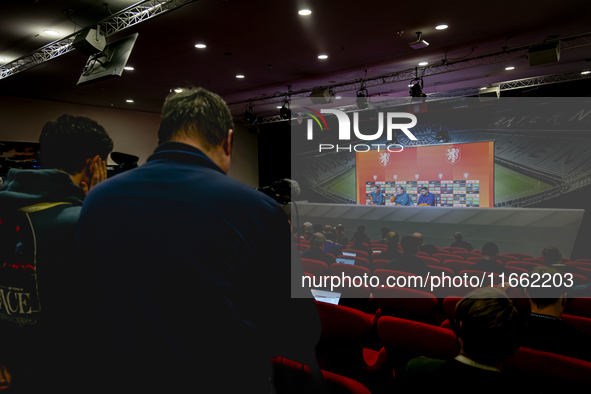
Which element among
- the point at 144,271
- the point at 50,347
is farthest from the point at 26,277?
the point at 144,271

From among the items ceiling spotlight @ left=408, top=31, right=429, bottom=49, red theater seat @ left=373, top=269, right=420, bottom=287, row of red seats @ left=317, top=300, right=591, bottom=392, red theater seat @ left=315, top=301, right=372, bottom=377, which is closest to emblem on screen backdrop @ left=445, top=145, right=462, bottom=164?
ceiling spotlight @ left=408, top=31, right=429, bottom=49

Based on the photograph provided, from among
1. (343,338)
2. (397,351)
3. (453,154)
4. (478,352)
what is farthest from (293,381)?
(453,154)

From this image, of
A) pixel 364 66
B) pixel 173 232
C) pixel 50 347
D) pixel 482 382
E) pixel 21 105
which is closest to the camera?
pixel 173 232

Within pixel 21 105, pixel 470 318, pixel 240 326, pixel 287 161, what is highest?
pixel 21 105

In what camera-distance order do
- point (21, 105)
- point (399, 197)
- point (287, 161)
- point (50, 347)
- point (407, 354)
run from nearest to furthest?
point (50, 347) → point (407, 354) → point (21, 105) → point (399, 197) → point (287, 161)

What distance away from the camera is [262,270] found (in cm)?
78

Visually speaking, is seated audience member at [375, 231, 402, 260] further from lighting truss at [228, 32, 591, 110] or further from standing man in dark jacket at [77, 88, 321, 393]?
standing man in dark jacket at [77, 88, 321, 393]

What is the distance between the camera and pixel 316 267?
4160 mm

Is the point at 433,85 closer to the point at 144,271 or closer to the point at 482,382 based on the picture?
the point at 482,382

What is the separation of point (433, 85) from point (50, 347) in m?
10.5

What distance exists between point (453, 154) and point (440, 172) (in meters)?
0.70

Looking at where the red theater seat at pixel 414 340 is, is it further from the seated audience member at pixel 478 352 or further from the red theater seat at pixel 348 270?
the red theater seat at pixel 348 270

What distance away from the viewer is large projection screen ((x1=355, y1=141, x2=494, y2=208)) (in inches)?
429

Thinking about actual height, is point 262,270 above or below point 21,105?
below
